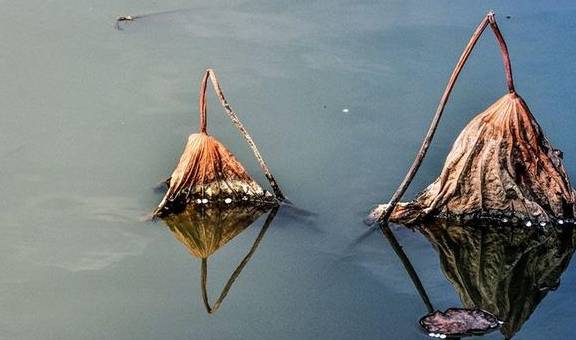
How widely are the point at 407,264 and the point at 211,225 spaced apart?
0.73 m

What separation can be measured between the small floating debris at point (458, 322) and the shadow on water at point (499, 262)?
0.24 ft

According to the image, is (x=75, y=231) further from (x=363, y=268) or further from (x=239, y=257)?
(x=363, y=268)

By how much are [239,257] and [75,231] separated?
2.00 feet

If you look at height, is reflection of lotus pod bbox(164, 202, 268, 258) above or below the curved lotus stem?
below

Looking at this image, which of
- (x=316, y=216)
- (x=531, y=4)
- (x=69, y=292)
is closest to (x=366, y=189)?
(x=316, y=216)

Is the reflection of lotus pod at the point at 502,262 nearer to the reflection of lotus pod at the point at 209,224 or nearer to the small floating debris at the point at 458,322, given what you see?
the small floating debris at the point at 458,322

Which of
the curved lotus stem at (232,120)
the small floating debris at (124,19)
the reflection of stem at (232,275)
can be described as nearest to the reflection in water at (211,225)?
the reflection of stem at (232,275)

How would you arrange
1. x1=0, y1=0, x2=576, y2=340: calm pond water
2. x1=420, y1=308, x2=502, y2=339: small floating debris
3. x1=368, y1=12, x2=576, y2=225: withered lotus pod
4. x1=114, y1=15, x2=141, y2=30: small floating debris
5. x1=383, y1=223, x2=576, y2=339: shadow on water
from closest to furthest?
x1=420, y1=308, x2=502, y2=339: small floating debris
x1=0, y1=0, x2=576, y2=340: calm pond water
x1=383, y1=223, x2=576, y2=339: shadow on water
x1=368, y1=12, x2=576, y2=225: withered lotus pod
x1=114, y1=15, x2=141, y2=30: small floating debris

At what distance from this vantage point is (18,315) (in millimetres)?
3324

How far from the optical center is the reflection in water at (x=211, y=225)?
3688 mm

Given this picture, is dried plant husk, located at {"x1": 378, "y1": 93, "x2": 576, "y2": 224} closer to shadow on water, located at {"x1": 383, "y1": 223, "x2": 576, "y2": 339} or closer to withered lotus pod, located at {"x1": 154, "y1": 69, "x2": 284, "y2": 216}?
shadow on water, located at {"x1": 383, "y1": 223, "x2": 576, "y2": 339}

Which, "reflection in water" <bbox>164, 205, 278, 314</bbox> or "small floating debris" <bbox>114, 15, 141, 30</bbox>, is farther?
"small floating debris" <bbox>114, 15, 141, 30</bbox>

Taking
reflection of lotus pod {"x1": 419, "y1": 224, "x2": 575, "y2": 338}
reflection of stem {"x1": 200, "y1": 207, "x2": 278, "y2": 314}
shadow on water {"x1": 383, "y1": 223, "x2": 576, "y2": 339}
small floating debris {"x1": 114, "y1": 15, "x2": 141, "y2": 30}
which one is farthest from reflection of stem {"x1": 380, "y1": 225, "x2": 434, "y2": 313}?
small floating debris {"x1": 114, "y1": 15, "x2": 141, "y2": 30}

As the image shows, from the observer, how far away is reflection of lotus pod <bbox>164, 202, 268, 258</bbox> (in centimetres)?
371
